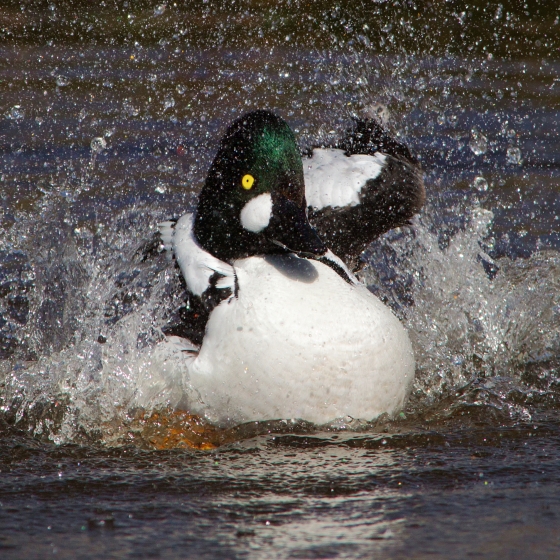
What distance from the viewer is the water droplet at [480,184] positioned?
7.25 metres

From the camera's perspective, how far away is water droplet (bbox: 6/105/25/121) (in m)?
8.59

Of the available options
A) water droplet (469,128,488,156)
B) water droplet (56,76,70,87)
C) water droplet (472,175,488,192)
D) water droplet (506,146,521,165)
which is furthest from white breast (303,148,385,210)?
water droplet (56,76,70,87)

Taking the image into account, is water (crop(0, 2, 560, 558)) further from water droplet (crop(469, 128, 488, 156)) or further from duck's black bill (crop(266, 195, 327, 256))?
duck's black bill (crop(266, 195, 327, 256))

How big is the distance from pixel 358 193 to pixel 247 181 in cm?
101

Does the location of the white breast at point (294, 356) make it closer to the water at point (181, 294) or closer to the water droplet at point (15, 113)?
the water at point (181, 294)

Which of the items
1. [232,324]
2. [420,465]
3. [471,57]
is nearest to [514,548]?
[420,465]

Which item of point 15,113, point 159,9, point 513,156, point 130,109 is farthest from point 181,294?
point 159,9

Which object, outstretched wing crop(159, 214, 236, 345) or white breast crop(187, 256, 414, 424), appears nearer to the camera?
white breast crop(187, 256, 414, 424)

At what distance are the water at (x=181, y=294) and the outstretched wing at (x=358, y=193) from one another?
22.4 inches

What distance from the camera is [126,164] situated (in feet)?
25.1

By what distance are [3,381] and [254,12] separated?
23.7ft

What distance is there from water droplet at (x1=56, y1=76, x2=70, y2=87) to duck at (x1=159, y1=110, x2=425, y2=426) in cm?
554

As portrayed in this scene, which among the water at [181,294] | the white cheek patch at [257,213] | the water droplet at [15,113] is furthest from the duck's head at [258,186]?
the water droplet at [15,113]

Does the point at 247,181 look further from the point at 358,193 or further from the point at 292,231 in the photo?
the point at 358,193
